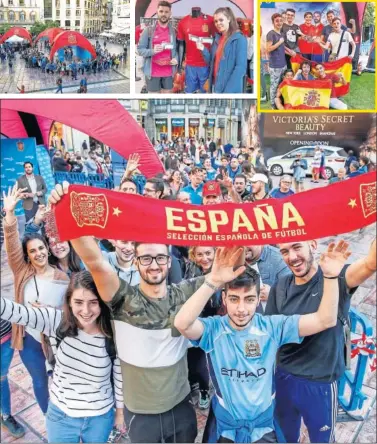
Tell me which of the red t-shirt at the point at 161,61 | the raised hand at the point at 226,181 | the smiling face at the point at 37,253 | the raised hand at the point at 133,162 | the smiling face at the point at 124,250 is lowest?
the smiling face at the point at 37,253

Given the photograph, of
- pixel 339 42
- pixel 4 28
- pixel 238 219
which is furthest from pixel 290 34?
pixel 4 28

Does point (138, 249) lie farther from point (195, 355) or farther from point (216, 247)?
point (195, 355)

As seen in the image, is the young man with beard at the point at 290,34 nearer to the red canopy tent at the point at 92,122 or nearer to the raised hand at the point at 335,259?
the red canopy tent at the point at 92,122

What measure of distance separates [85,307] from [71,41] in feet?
4.80

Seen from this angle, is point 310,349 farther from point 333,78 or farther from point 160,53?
point 160,53

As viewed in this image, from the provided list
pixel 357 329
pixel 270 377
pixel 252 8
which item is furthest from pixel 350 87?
pixel 270 377

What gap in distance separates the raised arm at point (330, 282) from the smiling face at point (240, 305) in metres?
0.32

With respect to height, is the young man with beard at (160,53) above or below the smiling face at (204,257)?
above

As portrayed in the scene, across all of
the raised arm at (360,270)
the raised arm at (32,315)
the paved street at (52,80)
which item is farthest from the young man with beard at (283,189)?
the raised arm at (32,315)

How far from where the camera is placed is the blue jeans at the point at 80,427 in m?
2.79

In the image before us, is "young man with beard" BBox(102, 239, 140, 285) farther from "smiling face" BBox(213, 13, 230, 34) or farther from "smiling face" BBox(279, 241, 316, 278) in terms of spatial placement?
"smiling face" BBox(213, 13, 230, 34)

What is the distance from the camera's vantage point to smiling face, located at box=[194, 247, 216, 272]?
8.66 ft

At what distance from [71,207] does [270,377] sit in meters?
1.35

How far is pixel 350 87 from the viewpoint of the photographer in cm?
274
